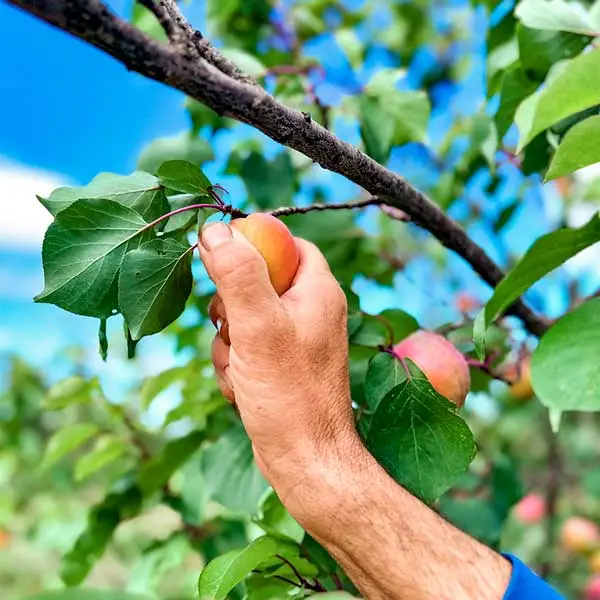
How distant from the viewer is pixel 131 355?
1.64 ft

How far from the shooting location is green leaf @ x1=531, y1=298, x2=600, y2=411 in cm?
45

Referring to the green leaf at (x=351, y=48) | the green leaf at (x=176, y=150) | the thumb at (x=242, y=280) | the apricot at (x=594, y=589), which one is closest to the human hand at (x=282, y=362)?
the thumb at (x=242, y=280)

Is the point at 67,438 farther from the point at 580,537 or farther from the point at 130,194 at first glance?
the point at 580,537

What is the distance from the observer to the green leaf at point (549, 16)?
67cm

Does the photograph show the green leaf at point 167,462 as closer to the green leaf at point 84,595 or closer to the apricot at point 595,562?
the green leaf at point 84,595

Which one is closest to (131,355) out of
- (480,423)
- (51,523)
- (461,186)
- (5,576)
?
(461,186)

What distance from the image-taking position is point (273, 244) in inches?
18.5

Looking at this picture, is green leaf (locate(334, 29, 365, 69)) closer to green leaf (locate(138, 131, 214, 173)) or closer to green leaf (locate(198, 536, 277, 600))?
green leaf (locate(138, 131, 214, 173))

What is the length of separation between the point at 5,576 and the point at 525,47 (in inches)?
63.7

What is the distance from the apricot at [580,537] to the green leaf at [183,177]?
1736 millimetres

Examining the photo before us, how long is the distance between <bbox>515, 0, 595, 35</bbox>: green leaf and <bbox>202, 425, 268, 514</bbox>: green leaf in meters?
0.48

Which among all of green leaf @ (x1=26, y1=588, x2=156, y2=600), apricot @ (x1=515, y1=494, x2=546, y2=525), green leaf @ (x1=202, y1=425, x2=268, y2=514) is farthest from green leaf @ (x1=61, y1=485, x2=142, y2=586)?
apricot @ (x1=515, y1=494, x2=546, y2=525)

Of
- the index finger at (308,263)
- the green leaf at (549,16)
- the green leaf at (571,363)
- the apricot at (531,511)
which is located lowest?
the apricot at (531,511)

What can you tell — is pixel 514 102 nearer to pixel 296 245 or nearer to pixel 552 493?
pixel 296 245
